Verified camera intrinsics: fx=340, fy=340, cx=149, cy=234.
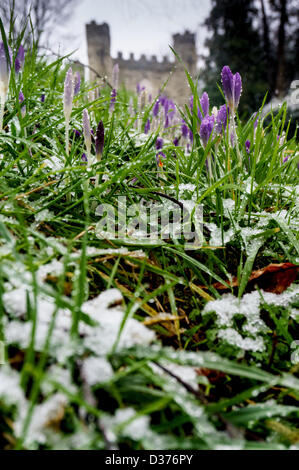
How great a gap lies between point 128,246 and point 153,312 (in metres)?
0.19

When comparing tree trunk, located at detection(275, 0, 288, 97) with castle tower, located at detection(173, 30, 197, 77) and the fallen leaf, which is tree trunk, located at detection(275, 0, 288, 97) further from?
the fallen leaf

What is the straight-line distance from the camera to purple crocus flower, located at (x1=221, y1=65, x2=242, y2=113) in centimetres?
110

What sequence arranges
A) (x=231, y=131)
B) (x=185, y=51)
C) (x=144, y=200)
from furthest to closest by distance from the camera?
(x=185, y=51)
(x=231, y=131)
(x=144, y=200)

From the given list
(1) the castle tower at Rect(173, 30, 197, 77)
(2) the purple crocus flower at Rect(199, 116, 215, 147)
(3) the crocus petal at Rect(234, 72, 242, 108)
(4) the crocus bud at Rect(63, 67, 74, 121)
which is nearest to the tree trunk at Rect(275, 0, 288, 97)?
(1) the castle tower at Rect(173, 30, 197, 77)

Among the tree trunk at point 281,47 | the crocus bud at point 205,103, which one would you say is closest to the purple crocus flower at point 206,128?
the crocus bud at point 205,103

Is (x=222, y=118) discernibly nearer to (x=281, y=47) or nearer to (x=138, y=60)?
(x=281, y=47)

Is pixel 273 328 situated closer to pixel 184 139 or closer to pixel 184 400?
pixel 184 400

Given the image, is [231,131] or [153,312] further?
[231,131]

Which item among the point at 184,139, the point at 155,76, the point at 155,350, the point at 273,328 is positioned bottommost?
the point at 273,328

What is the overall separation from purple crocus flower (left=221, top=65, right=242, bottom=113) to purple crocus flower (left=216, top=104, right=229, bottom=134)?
25 millimetres

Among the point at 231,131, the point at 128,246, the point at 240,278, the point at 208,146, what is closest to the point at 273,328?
the point at 240,278

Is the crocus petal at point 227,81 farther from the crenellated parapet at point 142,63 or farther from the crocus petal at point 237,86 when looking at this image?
the crenellated parapet at point 142,63

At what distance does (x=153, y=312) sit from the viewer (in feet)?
2.48

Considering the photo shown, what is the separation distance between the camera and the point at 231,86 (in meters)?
1.11
